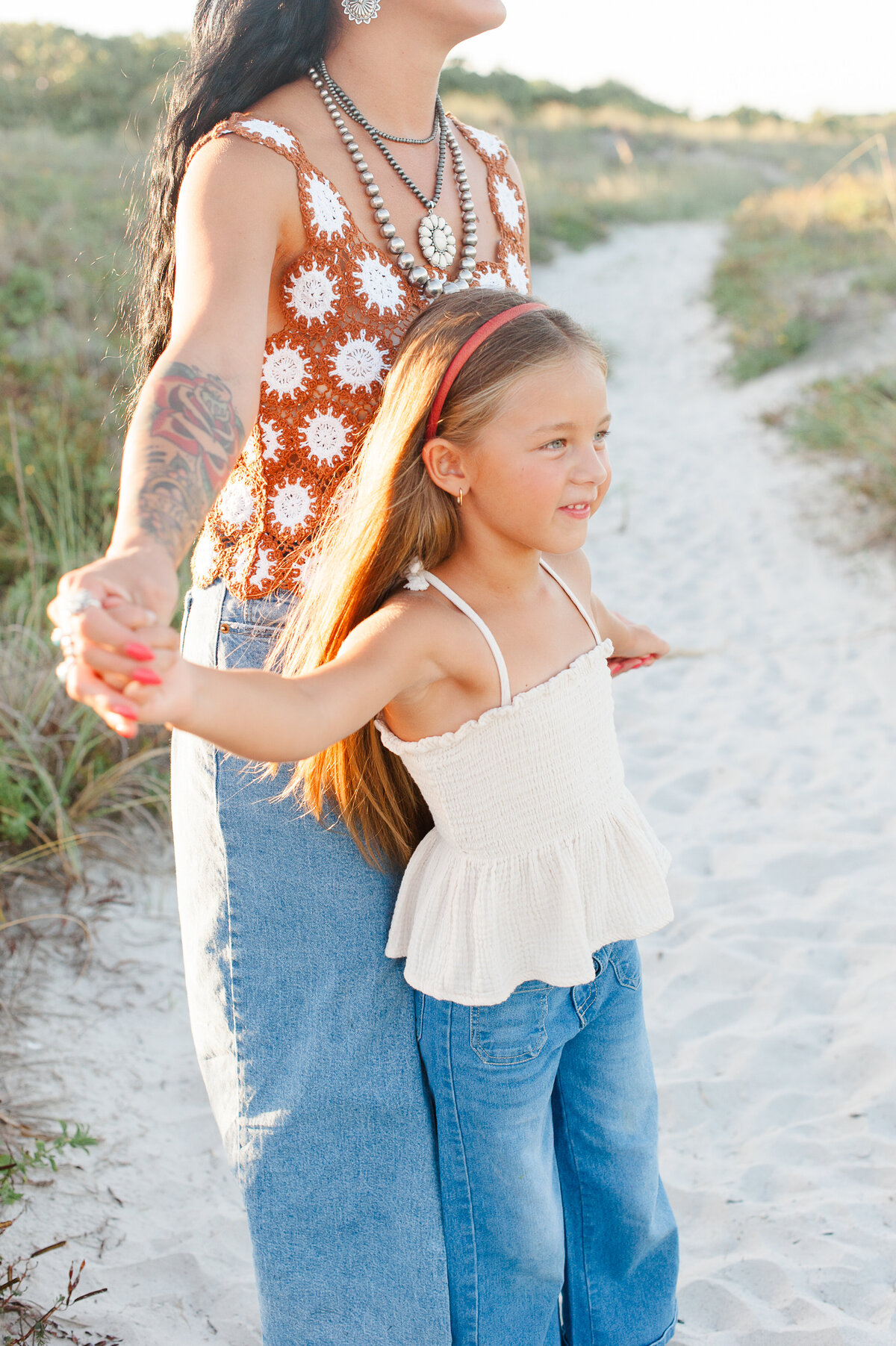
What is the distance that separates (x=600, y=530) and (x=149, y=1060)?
4730mm

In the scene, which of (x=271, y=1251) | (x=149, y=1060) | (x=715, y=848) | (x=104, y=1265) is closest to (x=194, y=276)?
(x=271, y=1251)

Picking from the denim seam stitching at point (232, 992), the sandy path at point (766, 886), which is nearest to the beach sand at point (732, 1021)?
the sandy path at point (766, 886)

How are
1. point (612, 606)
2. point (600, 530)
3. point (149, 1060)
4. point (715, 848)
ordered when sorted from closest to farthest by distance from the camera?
point (149, 1060), point (715, 848), point (612, 606), point (600, 530)

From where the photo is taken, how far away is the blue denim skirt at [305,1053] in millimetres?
1469

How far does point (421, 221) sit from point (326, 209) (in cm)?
21

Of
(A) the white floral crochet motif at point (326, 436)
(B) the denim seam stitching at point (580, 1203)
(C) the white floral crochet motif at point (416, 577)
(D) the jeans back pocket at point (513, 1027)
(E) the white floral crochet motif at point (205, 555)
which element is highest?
(A) the white floral crochet motif at point (326, 436)

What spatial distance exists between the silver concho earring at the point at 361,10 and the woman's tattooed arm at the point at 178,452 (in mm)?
706

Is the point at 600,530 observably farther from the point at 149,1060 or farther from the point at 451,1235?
the point at 451,1235

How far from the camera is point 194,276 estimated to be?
126cm

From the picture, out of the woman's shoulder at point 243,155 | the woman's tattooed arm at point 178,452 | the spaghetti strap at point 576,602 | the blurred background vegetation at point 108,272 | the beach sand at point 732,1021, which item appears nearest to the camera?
the woman's tattooed arm at point 178,452

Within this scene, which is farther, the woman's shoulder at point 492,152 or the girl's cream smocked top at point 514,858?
the woman's shoulder at point 492,152

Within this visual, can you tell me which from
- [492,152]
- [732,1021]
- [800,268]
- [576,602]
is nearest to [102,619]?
[576,602]

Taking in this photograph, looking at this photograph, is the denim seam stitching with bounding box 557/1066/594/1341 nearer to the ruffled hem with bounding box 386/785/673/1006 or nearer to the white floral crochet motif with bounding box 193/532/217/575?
Answer: the ruffled hem with bounding box 386/785/673/1006

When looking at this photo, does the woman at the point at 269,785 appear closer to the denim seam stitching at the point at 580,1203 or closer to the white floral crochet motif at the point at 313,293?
the white floral crochet motif at the point at 313,293
